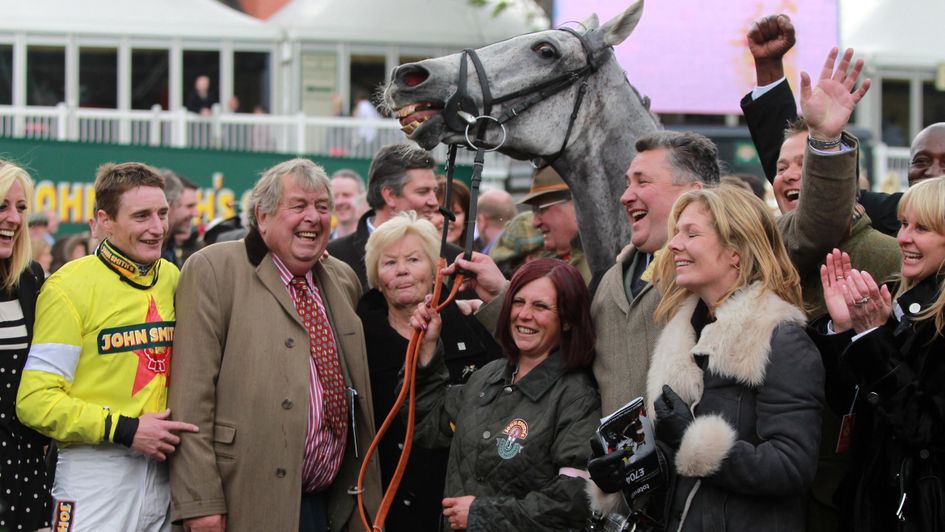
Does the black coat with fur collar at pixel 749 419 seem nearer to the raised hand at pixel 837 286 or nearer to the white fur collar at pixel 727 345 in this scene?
the white fur collar at pixel 727 345

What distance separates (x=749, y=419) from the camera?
145 inches

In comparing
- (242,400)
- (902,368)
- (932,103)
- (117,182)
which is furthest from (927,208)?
(932,103)

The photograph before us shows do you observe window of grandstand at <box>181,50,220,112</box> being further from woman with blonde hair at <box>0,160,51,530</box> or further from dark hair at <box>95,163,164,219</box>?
woman with blonde hair at <box>0,160,51,530</box>

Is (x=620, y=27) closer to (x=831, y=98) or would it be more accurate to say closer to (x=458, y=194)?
(x=831, y=98)

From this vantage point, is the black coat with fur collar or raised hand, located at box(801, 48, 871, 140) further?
raised hand, located at box(801, 48, 871, 140)

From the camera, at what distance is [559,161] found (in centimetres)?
493

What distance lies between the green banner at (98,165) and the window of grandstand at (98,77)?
400 inches

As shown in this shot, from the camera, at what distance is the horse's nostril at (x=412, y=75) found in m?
4.54

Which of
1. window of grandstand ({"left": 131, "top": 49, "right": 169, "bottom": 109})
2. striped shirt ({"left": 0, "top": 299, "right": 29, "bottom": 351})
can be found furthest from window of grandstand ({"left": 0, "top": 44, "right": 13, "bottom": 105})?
striped shirt ({"left": 0, "top": 299, "right": 29, "bottom": 351})

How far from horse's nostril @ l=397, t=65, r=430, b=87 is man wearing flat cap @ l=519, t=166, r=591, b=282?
1.70 meters

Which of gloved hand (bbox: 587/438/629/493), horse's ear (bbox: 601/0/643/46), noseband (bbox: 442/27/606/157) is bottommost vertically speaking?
gloved hand (bbox: 587/438/629/493)

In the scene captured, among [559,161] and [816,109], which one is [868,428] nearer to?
[816,109]

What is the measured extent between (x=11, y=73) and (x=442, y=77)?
19.2m

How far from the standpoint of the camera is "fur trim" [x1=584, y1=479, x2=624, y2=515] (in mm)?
3912
